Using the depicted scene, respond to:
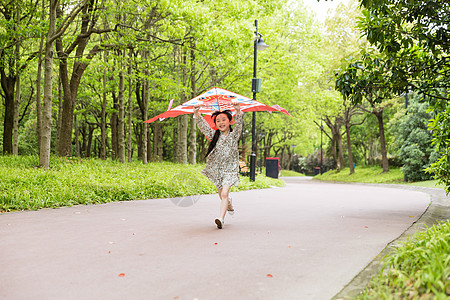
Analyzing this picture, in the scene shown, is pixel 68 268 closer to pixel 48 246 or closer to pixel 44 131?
pixel 48 246

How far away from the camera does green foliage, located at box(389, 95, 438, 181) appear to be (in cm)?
2294

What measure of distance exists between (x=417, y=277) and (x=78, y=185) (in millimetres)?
8540

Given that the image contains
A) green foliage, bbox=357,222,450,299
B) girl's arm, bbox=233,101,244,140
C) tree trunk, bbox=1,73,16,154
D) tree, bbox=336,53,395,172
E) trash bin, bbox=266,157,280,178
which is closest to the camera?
green foliage, bbox=357,222,450,299

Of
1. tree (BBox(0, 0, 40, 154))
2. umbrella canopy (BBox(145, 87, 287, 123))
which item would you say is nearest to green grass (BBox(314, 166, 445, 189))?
umbrella canopy (BBox(145, 87, 287, 123))

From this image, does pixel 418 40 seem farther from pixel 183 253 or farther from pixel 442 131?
pixel 183 253

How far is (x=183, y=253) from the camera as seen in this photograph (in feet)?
14.9

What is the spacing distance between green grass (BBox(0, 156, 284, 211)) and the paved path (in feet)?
2.81

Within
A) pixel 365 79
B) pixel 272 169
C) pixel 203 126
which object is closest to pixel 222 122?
pixel 203 126

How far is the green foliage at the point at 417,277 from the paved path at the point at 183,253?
1.36 feet

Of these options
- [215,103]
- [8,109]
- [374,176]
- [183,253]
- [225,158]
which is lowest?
[374,176]

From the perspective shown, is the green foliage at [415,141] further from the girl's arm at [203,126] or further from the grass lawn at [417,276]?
the grass lawn at [417,276]

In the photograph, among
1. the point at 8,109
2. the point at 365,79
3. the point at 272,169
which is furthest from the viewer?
the point at 272,169

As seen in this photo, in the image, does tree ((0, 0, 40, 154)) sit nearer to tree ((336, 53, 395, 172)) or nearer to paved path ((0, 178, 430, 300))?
paved path ((0, 178, 430, 300))

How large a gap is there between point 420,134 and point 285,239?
20816 millimetres
